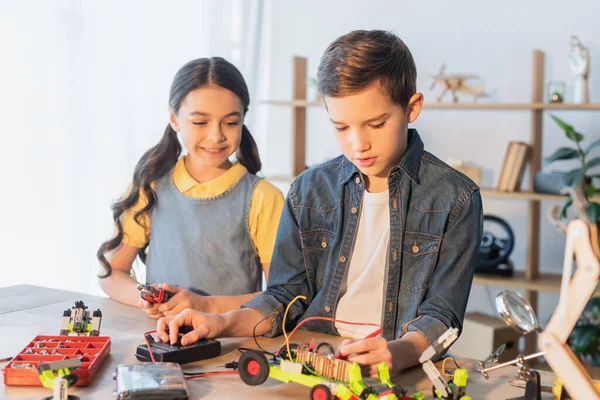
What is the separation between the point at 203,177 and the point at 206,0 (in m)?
2.27

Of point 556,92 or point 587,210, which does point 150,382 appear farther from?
point 556,92

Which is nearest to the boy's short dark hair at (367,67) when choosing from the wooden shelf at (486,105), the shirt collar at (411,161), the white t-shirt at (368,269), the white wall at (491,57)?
the shirt collar at (411,161)

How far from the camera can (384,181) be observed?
1583 millimetres

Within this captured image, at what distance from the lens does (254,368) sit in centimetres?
117

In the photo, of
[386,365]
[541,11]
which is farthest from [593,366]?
[386,365]

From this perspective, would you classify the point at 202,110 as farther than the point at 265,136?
No

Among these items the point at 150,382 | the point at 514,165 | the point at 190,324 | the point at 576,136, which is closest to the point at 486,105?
the point at 514,165

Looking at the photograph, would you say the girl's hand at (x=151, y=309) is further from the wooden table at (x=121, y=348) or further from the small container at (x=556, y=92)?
the small container at (x=556, y=92)

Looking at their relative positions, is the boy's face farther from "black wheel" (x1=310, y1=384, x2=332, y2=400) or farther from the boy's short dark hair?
"black wheel" (x1=310, y1=384, x2=332, y2=400)

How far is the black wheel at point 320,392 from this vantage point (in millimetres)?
1075

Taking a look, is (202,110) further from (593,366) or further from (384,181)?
(593,366)

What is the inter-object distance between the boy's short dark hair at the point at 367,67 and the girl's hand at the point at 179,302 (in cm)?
54

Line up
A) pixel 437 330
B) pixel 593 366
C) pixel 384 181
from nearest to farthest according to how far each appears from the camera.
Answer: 1. pixel 437 330
2. pixel 384 181
3. pixel 593 366

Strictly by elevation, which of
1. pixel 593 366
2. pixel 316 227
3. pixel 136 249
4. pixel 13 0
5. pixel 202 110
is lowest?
pixel 593 366
